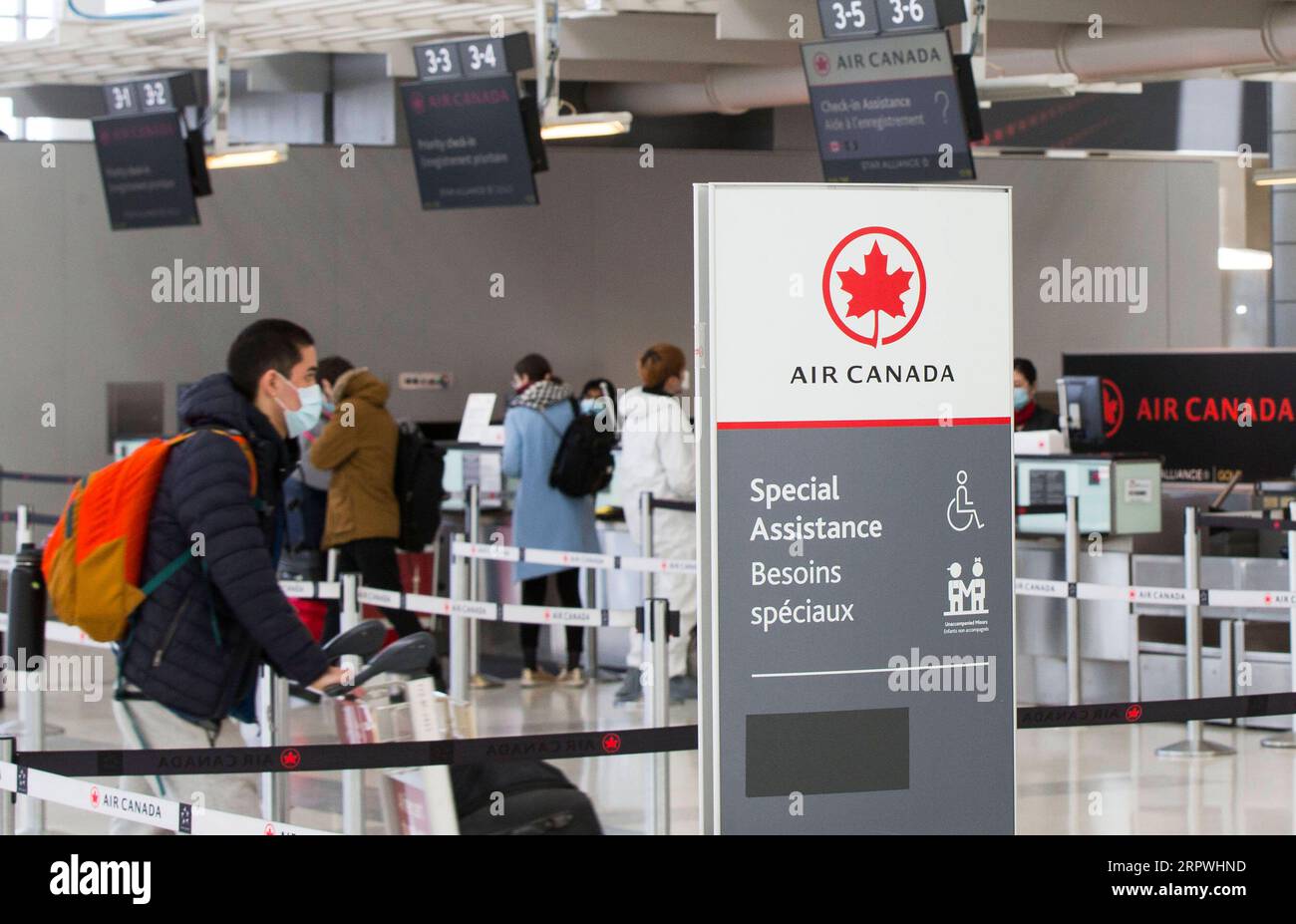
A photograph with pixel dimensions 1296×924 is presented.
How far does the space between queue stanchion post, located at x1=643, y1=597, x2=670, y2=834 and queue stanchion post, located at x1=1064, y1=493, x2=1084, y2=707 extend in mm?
3747

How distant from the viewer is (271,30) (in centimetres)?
1222

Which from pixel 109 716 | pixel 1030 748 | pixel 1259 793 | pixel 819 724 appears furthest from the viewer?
pixel 109 716

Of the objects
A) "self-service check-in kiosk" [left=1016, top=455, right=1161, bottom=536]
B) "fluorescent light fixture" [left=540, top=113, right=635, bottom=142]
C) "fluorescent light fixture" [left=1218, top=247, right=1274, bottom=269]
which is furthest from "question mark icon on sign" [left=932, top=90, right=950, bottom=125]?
"fluorescent light fixture" [left=1218, top=247, right=1274, bottom=269]

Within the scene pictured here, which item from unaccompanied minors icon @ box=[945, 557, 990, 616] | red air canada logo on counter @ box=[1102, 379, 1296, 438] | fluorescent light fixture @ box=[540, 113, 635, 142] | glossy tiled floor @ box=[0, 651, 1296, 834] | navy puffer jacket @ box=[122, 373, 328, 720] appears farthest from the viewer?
red air canada logo on counter @ box=[1102, 379, 1296, 438]

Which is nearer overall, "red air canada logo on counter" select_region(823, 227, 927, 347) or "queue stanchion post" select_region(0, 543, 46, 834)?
"red air canada logo on counter" select_region(823, 227, 927, 347)

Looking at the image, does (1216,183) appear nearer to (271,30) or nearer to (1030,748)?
(271,30)

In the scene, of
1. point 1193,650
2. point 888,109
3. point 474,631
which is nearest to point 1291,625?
point 1193,650

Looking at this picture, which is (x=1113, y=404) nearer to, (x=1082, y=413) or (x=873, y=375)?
(x=1082, y=413)

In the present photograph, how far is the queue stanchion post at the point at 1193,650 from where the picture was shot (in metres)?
7.38

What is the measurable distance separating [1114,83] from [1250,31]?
4.36ft

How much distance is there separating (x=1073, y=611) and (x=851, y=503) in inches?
199

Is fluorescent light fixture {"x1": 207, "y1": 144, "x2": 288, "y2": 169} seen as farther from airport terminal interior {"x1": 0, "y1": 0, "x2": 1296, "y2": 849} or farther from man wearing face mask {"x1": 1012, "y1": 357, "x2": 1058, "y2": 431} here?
man wearing face mask {"x1": 1012, "y1": 357, "x2": 1058, "y2": 431}

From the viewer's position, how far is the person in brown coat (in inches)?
335
